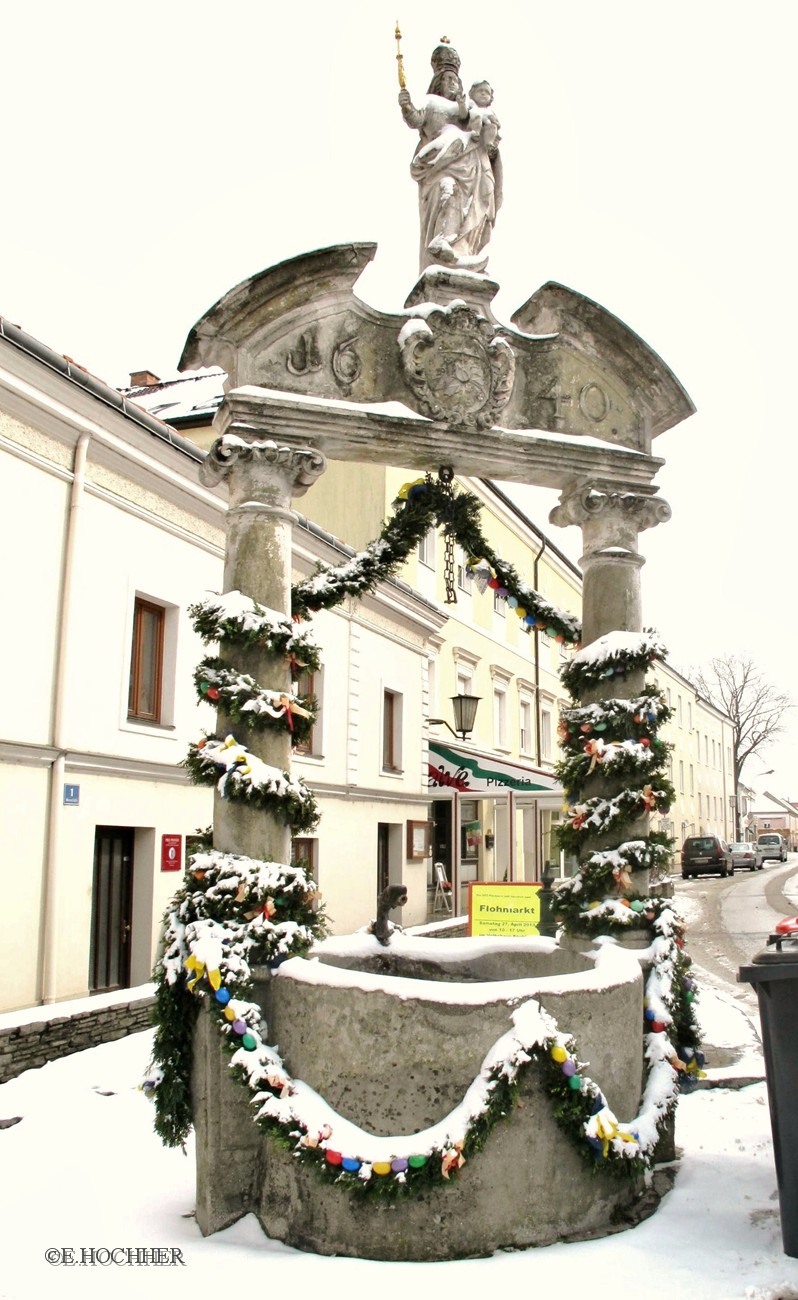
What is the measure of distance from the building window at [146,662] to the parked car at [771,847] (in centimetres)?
3983

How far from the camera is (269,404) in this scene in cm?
523

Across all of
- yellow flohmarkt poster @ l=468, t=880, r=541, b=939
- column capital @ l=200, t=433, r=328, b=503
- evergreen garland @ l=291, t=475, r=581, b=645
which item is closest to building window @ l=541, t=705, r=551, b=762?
yellow flohmarkt poster @ l=468, t=880, r=541, b=939

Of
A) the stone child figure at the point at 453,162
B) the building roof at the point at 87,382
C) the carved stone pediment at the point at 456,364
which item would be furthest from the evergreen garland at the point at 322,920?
the building roof at the point at 87,382

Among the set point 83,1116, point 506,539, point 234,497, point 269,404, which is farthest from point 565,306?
point 506,539

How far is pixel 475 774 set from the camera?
1686 centimetres

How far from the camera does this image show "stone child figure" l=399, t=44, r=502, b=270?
5770 mm

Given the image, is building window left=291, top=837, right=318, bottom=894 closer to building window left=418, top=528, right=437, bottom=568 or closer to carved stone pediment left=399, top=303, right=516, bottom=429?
building window left=418, top=528, right=437, bottom=568

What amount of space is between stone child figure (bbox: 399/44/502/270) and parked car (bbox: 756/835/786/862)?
43.7m

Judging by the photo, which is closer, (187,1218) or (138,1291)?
(138,1291)

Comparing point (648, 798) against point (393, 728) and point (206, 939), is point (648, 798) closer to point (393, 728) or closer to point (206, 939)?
point (206, 939)

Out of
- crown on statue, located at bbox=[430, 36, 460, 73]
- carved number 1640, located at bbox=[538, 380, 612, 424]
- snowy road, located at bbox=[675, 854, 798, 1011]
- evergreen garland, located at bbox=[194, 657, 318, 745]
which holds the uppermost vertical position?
crown on statue, located at bbox=[430, 36, 460, 73]

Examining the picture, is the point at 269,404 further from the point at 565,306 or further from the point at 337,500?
the point at 337,500

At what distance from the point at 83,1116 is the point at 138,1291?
2.78 meters

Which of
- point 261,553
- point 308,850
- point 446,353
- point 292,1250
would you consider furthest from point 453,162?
point 308,850
